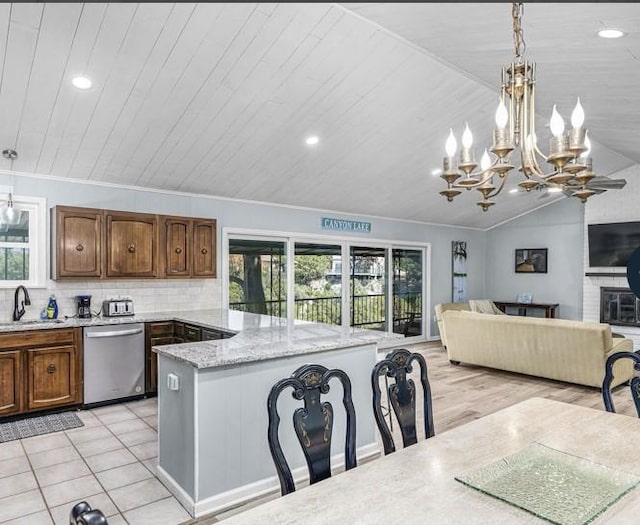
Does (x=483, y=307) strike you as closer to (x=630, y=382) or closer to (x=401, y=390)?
(x=630, y=382)

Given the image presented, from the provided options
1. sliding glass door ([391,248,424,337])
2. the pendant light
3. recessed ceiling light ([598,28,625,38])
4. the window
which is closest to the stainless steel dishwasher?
the window

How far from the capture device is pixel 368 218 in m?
8.30

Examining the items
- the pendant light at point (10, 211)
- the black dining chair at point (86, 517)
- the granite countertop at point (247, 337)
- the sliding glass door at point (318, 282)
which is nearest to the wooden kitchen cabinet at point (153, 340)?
the granite countertop at point (247, 337)

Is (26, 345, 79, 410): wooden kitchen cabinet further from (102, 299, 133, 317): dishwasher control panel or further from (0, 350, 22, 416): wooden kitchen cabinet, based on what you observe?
(102, 299, 133, 317): dishwasher control panel

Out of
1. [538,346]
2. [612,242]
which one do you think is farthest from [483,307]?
[538,346]

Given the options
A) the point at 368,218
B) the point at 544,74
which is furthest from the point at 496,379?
the point at 544,74

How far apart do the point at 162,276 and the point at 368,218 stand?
4073mm

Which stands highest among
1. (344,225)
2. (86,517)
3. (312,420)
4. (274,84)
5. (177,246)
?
(274,84)

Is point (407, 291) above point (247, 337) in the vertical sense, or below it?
above

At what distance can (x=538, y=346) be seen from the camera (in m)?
5.97

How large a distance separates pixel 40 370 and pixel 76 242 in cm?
136

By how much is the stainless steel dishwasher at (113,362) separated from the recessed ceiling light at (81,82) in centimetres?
243

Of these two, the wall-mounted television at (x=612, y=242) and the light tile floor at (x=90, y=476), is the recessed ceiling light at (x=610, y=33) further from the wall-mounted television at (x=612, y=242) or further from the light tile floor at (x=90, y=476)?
the wall-mounted television at (x=612, y=242)

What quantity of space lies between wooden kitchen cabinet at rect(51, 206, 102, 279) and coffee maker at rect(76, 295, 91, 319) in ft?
1.19
